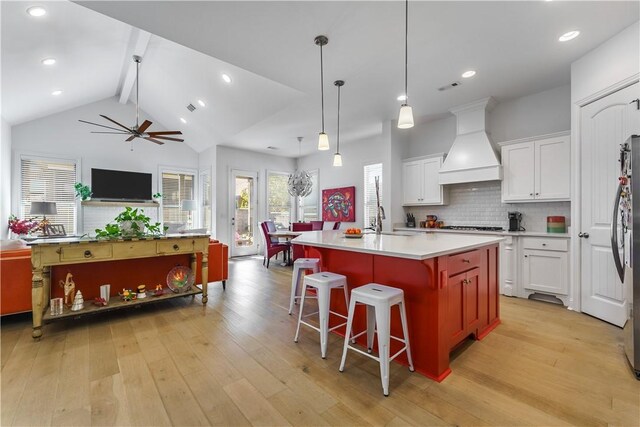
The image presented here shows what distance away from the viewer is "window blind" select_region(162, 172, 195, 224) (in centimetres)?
736

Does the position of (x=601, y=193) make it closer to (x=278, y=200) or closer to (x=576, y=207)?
(x=576, y=207)

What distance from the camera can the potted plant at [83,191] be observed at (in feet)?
19.7

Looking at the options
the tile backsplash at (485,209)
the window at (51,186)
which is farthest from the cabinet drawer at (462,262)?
the window at (51,186)

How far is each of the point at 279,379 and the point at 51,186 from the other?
694 cm

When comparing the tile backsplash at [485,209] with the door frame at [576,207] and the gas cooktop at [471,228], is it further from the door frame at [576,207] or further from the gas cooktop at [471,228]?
the door frame at [576,207]

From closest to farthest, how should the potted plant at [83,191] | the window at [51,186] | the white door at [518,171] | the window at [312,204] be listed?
the white door at [518,171]
the window at [51,186]
the potted plant at [83,191]
the window at [312,204]

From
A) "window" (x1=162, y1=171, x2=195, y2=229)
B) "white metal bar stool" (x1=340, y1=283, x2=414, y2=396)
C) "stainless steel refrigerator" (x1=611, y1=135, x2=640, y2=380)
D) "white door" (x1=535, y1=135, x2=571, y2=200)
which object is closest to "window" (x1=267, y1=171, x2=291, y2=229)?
"window" (x1=162, y1=171, x2=195, y2=229)

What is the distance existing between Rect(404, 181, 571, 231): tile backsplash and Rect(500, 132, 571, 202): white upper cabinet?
306 mm

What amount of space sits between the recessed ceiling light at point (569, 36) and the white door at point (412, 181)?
248 cm

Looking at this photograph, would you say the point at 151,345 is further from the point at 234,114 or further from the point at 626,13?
the point at 626,13

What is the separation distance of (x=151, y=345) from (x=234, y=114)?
4150 mm

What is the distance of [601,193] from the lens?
2.95 metres

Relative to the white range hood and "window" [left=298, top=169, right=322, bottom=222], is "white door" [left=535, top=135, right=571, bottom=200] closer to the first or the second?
the white range hood

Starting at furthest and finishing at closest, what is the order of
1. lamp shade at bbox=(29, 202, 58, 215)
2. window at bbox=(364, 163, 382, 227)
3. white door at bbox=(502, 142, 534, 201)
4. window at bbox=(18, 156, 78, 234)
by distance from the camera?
window at bbox=(364, 163, 382, 227)
window at bbox=(18, 156, 78, 234)
lamp shade at bbox=(29, 202, 58, 215)
white door at bbox=(502, 142, 534, 201)
